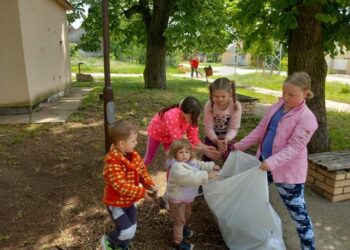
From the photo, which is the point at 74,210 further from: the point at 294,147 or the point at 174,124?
the point at 294,147

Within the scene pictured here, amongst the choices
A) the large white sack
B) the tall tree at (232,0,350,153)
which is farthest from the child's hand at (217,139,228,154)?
the tall tree at (232,0,350,153)

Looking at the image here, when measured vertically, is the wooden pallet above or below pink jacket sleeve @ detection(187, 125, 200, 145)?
below

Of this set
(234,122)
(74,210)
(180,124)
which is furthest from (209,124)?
(74,210)

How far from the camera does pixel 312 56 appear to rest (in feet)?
15.9

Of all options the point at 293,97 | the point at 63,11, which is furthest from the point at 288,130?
the point at 63,11

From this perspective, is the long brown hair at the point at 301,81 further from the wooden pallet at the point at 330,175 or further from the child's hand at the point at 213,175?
the wooden pallet at the point at 330,175

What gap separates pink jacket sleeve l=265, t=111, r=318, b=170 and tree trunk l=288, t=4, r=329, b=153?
7.94 ft

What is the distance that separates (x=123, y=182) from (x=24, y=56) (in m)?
6.38

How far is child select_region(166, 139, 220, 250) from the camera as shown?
2.76m

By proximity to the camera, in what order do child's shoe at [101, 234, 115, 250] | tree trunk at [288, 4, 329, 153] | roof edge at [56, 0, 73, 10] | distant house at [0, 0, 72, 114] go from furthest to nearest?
roof edge at [56, 0, 73, 10]
distant house at [0, 0, 72, 114]
tree trunk at [288, 4, 329, 153]
child's shoe at [101, 234, 115, 250]

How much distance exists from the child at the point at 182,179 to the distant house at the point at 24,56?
6.15 m

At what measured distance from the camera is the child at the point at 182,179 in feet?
9.04

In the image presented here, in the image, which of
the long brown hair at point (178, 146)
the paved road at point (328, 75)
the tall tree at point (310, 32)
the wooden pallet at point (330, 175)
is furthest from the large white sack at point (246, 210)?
the paved road at point (328, 75)

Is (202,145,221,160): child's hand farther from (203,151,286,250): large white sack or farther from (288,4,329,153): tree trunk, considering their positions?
(288,4,329,153): tree trunk
